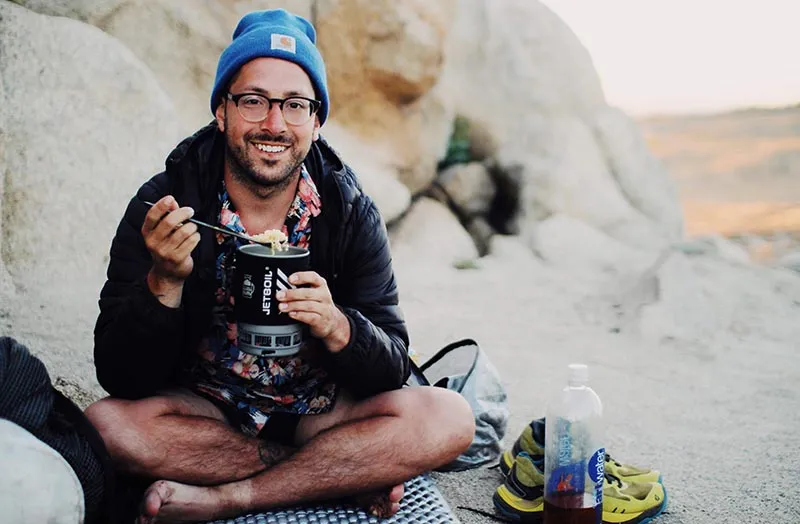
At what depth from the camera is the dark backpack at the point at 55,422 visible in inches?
90.5

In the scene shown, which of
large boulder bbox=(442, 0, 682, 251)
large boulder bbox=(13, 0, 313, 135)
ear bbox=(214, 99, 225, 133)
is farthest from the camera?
large boulder bbox=(442, 0, 682, 251)

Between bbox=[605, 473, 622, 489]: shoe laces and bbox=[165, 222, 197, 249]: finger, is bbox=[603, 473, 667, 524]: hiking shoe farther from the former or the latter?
bbox=[165, 222, 197, 249]: finger

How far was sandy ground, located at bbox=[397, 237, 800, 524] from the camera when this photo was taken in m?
3.45

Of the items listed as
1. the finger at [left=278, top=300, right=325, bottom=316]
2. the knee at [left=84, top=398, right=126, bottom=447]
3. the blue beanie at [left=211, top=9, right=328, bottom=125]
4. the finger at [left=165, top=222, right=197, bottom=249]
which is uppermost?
the blue beanie at [left=211, top=9, right=328, bottom=125]

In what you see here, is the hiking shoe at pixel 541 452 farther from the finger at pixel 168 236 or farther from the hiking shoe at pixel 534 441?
the finger at pixel 168 236

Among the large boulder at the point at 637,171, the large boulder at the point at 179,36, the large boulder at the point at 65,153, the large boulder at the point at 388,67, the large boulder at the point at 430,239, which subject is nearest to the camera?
the large boulder at the point at 65,153

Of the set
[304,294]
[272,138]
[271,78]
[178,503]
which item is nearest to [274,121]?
[272,138]

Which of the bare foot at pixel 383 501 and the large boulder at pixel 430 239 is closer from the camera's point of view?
the bare foot at pixel 383 501

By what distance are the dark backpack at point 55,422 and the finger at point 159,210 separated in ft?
1.68

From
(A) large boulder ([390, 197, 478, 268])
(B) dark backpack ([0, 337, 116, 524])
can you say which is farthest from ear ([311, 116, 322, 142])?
(A) large boulder ([390, 197, 478, 268])

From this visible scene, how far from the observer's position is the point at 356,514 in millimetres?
2801

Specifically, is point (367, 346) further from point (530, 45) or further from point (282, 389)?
point (530, 45)

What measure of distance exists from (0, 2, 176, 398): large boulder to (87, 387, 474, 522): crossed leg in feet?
6.13

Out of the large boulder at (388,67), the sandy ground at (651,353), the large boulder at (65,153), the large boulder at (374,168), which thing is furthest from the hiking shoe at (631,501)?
the large boulder at (388,67)
